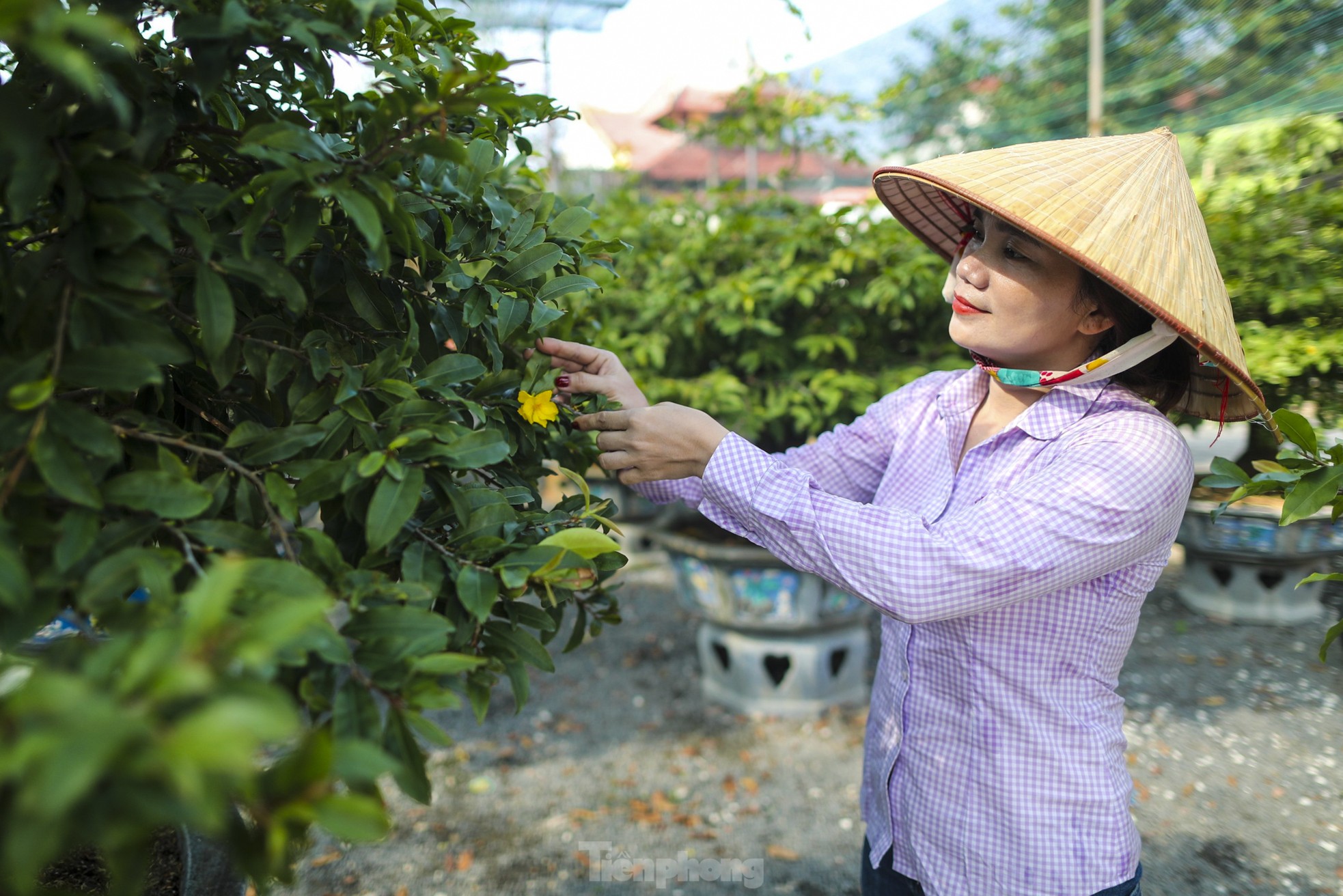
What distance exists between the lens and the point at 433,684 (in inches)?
30.4

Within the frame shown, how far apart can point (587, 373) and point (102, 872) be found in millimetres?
973

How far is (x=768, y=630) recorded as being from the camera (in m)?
3.29

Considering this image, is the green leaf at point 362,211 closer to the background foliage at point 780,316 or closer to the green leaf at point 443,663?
the green leaf at point 443,663

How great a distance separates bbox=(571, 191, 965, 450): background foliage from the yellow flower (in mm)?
1830

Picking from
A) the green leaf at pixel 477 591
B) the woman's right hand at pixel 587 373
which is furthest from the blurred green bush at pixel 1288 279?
the green leaf at pixel 477 591

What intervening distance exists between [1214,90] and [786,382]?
6399 mm

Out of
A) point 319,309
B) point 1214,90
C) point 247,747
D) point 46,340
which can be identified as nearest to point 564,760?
point 319,309

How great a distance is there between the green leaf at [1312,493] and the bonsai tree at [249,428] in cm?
93

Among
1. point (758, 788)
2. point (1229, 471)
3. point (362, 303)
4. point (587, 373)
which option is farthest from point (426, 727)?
point (758, 788)

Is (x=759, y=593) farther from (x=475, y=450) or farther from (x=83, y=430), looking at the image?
Answer: (x=83, y=430)

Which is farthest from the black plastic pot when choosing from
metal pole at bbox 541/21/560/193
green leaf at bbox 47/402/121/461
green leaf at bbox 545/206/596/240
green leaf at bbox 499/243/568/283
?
metal pole at bbox 541/21/560/193

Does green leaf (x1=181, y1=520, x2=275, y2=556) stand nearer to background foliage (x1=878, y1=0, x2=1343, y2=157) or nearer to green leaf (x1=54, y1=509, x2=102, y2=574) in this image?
green leaf (x1=54, y1=509, x2=102, y2=574)

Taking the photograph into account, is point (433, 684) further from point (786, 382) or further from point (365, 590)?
point (786, 382)

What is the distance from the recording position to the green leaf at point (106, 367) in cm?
74
